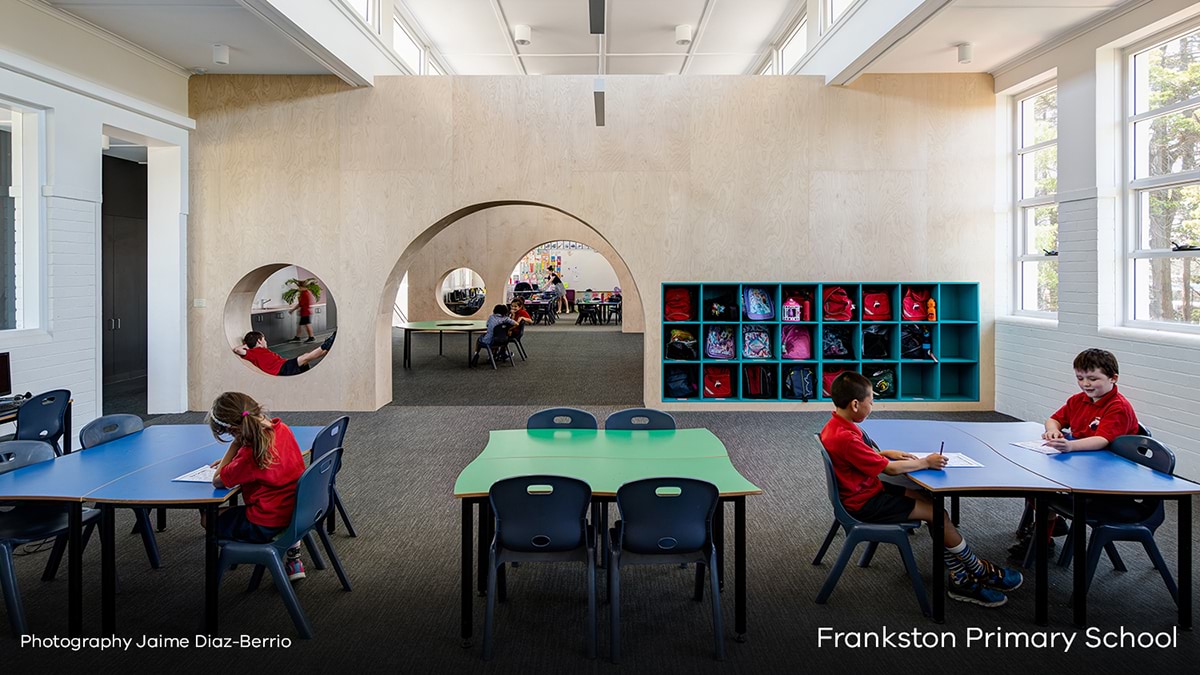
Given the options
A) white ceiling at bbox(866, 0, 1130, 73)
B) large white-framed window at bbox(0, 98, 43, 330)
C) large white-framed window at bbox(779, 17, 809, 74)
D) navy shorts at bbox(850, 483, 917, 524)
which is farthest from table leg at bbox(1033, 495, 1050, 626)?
large white-framed window at bbox(779, 17, 809, 74)

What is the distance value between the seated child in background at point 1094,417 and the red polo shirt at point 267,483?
373cm

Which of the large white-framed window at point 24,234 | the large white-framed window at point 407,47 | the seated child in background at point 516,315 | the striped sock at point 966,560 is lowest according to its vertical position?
the striped sock at point 966,560

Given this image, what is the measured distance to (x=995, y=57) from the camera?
26.1 feet

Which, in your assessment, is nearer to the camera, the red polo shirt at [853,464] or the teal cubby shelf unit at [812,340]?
the red polo shirt at [853,464]

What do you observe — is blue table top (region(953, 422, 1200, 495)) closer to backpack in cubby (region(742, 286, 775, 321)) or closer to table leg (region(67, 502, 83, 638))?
table leg (region(67, 502, 83, 638))

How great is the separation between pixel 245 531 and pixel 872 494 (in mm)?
2927

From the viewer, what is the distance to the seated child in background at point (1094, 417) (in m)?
3.95

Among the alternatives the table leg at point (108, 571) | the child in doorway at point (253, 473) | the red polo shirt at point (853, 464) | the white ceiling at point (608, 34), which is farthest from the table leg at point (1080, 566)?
the white ceiling at point (608, 34)

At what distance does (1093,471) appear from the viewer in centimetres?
360

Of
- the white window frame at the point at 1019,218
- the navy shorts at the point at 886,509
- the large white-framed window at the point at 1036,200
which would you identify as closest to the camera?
the navy shorts at the point at 886,509

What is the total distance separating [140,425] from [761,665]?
3.78 metres

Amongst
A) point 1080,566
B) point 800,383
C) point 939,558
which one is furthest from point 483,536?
point 800,383

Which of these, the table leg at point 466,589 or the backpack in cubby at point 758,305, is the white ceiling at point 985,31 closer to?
the backpack in cubby at point 758,305

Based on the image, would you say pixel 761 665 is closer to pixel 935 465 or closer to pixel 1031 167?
pixel 935 465
